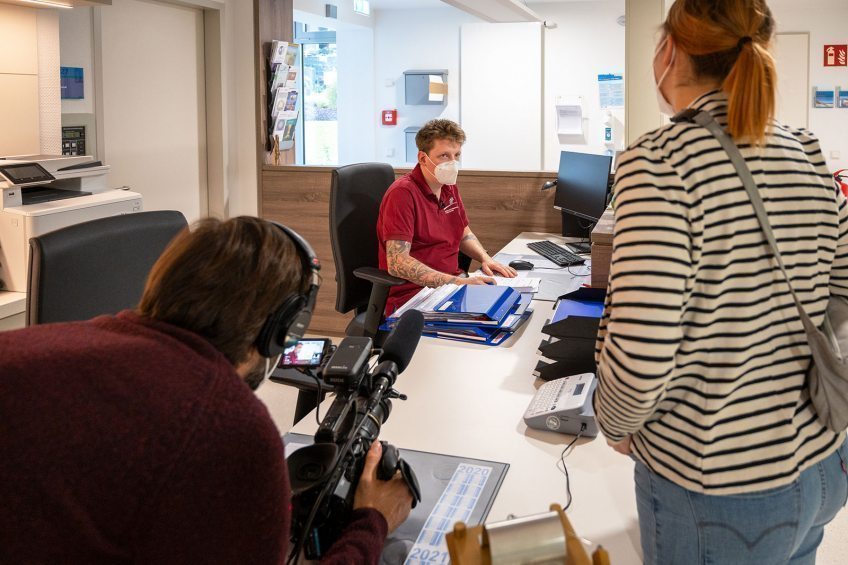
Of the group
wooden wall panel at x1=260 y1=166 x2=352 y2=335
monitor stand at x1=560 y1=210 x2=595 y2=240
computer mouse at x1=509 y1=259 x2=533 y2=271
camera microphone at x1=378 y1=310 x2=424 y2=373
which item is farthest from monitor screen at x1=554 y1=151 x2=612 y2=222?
camera microphone at x1=378 y1=310 x2=424 y2=373

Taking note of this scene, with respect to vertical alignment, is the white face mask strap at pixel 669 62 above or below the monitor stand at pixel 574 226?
above

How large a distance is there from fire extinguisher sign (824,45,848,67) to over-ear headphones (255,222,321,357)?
7334mm

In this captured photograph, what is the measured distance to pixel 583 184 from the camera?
3.66m

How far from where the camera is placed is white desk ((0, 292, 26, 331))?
2697mm

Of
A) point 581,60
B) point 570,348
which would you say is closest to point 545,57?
point 581,60

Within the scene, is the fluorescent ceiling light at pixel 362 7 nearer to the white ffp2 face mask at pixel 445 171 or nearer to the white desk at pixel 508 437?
the white ffp2 face mask at pixel 445 171

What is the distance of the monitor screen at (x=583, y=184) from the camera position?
3.49 metres

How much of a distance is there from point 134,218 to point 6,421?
120 cm

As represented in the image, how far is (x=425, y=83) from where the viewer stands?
742 centimetres

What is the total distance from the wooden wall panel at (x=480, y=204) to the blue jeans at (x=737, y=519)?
124 inches

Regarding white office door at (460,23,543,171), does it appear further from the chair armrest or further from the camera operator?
the camera operator

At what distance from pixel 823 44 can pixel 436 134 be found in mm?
5467

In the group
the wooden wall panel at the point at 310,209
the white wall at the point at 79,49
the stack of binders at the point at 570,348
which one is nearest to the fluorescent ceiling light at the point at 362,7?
the wooden wall panel at the point at 310,209

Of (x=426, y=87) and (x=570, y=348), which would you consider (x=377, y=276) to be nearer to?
(x=570, y=348)
